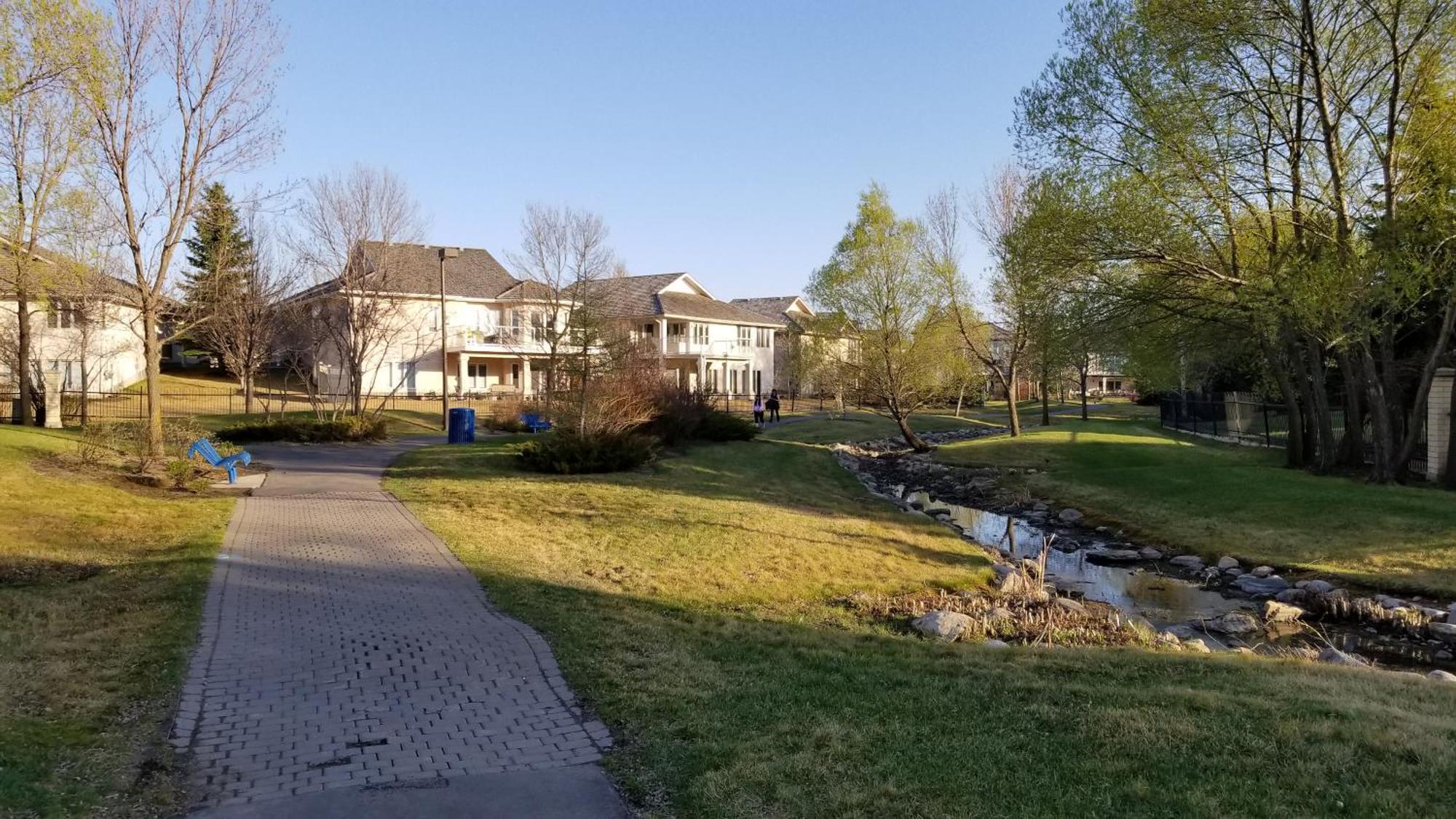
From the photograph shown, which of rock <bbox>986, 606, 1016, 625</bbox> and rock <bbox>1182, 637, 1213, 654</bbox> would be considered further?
rock <bbox>986, 606, 1016, 625</bbox>

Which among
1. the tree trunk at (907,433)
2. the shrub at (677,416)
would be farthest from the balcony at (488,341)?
the tree trunk at (907,433)

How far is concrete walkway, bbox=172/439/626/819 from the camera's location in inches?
174

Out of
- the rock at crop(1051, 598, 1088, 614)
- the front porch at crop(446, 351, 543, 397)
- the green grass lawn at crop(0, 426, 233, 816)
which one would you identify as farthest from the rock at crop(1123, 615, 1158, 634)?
the front porch at crop(446, 351, 543, 397)

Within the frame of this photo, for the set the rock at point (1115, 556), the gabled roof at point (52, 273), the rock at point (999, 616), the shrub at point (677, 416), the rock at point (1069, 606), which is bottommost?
the rock at point (1115, 556)

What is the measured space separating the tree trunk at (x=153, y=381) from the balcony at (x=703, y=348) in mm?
38204

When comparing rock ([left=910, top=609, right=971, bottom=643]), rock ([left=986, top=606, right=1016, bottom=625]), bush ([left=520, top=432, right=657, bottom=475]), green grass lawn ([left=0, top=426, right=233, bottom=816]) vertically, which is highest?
bush ([left=520, top=432, right=657, bottom=475])

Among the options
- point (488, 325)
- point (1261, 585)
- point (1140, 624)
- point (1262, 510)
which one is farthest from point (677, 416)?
point (488, 325)

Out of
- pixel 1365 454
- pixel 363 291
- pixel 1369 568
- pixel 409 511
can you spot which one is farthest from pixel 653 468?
pixel 1365 454

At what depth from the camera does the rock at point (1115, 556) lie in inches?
601

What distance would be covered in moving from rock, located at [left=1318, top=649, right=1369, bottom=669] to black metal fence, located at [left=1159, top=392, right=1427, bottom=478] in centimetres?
1368

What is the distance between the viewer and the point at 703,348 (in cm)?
5578

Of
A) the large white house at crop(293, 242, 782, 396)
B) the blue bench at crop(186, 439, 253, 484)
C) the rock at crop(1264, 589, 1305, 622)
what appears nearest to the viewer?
the rock at crop(1264, 589, 1305, 622)

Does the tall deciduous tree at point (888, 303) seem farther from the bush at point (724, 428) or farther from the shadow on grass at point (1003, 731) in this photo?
the shadow on grass at point (1003, 731)

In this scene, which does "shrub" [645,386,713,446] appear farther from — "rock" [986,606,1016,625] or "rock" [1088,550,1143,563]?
"rock" [986,606,1016,625]
